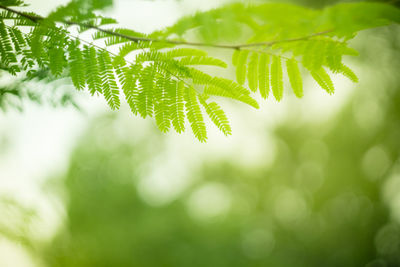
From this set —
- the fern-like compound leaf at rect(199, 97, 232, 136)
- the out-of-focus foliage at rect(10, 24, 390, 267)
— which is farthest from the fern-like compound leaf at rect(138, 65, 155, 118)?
the out-of-focus foliage at rect(10, 24, 390, 267)

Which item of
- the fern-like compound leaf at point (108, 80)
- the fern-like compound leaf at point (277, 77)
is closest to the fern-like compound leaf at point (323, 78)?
the fern-like compound leaf at point (277, 77)

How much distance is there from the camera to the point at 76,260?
4734 millimetres

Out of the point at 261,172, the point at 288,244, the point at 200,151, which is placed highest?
the point at 200,151

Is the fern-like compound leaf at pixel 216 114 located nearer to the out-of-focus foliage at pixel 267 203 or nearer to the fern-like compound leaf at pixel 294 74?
the fern-like compound leaf at pixel 294 74

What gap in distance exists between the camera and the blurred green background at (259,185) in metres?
7.86

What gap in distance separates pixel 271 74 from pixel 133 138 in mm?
8717

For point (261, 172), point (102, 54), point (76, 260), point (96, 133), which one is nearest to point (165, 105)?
point (102, 54)

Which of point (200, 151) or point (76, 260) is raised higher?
point (200, 151)

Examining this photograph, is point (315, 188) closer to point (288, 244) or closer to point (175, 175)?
point (288, 244)

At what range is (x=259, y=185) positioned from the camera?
955cm

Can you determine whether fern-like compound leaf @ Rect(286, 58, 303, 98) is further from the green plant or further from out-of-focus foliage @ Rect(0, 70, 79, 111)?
out-of-focus foliage @ Rect(0, 70, 79, 111)

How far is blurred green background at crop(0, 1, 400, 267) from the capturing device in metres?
7.86

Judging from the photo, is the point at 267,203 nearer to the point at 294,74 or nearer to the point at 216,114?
the point at 294,74

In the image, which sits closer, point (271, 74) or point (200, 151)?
point (271, 74)
